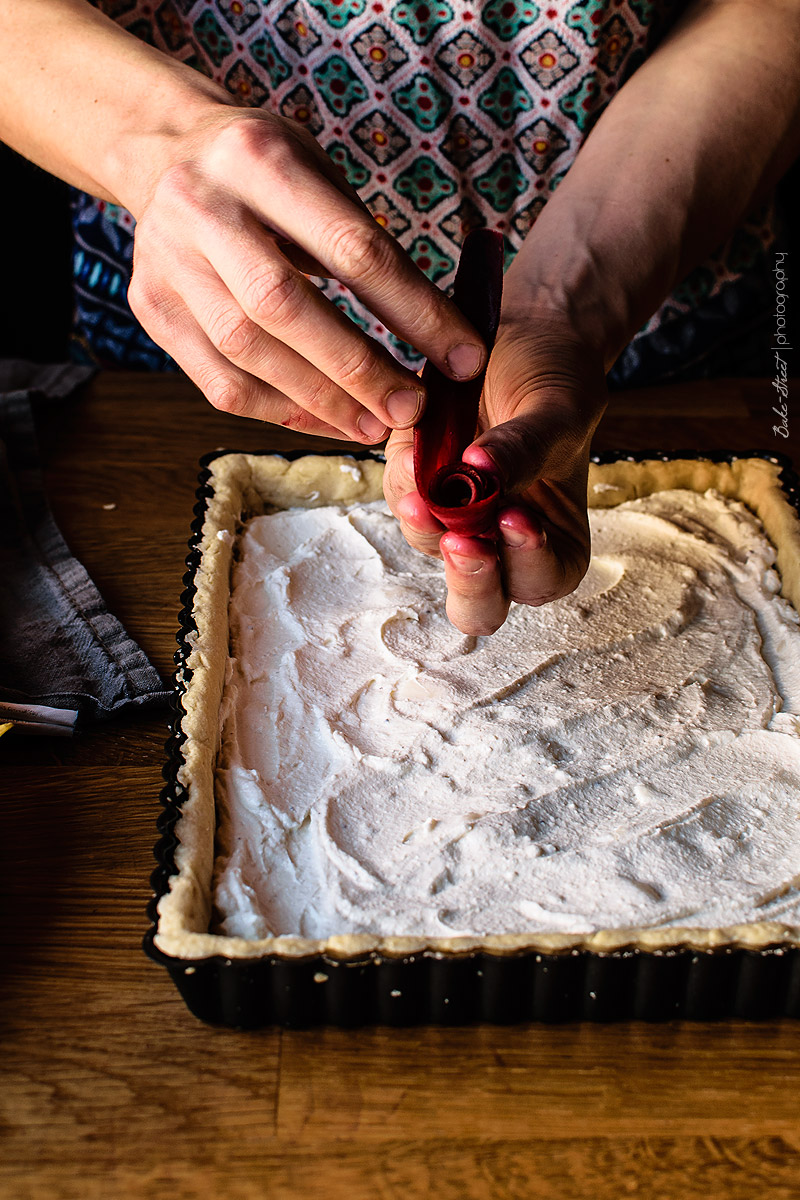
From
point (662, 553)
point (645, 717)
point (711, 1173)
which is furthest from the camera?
point (662, 553)

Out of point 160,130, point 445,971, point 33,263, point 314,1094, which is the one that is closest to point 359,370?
point 160,130

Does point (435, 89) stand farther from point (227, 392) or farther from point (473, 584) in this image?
point (473, 584)

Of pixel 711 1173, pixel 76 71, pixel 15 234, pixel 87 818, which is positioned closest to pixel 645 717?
pixel 711 1173

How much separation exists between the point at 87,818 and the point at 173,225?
66cm

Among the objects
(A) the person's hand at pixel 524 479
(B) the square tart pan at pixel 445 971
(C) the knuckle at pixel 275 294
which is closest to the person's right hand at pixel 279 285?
(C) the knuckle at pixel 275 294

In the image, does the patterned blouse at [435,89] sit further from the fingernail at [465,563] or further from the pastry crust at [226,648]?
the fingernail at [465,563]

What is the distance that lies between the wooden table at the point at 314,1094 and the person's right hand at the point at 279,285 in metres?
0.55

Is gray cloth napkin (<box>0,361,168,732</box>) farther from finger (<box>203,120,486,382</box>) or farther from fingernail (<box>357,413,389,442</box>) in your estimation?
finger (<box>203,120,486,382</box>)

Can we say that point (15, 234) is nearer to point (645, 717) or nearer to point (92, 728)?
point (92, 728)

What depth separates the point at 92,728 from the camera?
131 centimetres

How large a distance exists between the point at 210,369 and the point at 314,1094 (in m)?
0.72

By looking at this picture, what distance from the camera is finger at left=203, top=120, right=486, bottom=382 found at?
935 mm

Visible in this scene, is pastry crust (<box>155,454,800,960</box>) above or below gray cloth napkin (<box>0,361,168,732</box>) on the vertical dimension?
above

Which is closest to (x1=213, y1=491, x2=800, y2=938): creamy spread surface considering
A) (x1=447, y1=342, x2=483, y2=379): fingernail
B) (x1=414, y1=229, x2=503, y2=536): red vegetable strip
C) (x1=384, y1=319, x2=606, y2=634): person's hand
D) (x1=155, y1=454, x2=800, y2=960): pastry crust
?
(x1=155, y1=454, x2=800, y2=960): pastry crust
